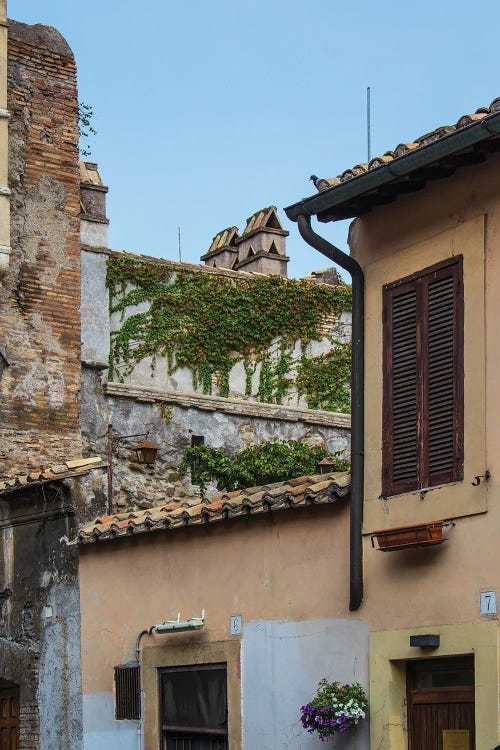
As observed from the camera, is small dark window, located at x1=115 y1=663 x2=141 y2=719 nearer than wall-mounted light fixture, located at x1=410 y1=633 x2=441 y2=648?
No

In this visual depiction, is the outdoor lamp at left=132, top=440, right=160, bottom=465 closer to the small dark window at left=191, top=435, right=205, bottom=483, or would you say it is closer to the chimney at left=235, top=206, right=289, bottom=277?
the small dark window at left=191, top=435, right=205, bottom=483

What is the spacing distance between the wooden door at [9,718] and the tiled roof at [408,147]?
705cm

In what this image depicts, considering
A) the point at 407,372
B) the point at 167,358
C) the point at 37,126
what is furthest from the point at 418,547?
the point at 167,358

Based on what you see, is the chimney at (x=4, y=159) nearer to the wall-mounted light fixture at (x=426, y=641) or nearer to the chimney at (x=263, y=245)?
the chimney at (x=263, y=245)

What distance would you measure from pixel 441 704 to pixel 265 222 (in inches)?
764

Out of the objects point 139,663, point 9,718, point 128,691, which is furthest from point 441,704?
point 9,718

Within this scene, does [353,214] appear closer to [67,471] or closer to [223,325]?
[67,471]

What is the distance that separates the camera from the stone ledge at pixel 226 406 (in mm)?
21359

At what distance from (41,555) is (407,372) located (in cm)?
550

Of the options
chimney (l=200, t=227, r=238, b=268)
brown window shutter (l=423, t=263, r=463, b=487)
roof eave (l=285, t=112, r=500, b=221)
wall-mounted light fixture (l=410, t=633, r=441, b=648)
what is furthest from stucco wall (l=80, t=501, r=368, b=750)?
chimney (l=200, t=227, r=238, b=268)

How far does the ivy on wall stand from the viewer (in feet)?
82.6

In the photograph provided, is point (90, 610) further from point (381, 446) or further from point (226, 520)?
point (381, 446)

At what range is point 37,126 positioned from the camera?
21.0 meters

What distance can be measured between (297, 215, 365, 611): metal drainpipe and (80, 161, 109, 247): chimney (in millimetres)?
12165
